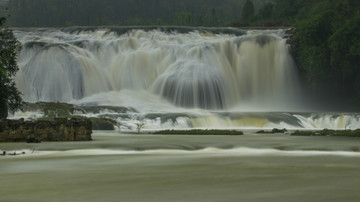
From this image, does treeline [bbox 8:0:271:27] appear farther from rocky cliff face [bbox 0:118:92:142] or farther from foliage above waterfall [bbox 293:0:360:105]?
rocky cliff face [bbox 0:118:92:142]

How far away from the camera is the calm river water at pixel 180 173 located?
1118cm

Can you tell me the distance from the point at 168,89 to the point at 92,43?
8910 millimetres

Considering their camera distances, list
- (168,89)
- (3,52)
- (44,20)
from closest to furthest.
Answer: (3,52) < (168,89) < (44,20)

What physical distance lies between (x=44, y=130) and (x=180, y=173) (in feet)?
37.5

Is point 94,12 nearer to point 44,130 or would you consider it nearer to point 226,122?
point 226,122

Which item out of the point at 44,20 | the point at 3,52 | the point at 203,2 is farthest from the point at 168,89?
the point at 203,2

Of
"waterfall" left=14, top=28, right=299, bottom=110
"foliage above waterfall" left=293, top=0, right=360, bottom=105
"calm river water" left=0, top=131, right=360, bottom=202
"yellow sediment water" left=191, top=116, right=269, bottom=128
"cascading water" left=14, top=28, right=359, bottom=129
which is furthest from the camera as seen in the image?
"foliage above waterfall" left=293, top=0, right=360, bottom=105

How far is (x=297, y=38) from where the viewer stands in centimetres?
5975

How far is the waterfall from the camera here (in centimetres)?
5416

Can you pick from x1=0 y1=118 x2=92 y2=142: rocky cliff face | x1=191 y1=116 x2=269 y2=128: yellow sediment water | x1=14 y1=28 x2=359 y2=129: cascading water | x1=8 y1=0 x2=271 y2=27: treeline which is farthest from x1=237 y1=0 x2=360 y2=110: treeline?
x1=8 y1=0 x2=271 y2=27: treeline

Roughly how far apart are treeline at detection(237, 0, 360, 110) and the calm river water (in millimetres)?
34648

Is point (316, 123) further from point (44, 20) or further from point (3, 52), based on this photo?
point (44, 20)

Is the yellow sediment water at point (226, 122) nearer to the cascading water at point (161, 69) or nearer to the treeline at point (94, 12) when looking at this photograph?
the cascading water at point (161, 69)

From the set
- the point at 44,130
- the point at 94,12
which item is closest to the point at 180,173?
the point at 44,130
